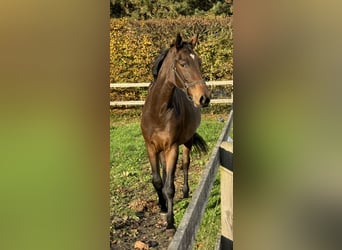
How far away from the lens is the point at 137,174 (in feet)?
5.04

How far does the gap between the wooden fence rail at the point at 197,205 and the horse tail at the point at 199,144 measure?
39mm

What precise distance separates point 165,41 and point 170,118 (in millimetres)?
291

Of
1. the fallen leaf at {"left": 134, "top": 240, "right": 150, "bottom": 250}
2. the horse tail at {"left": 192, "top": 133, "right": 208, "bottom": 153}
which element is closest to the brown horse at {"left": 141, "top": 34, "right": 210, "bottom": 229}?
the horse tail at {"left": 192, "top": 133, "right": 208, "bottom": 153}

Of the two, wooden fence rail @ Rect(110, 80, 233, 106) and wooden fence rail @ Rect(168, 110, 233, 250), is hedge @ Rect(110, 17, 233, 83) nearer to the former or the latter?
wooden fence rail @ Rect(110, 80, 233, 106)

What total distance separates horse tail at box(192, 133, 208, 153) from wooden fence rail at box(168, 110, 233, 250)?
0.13 ft

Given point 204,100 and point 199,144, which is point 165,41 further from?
point 199,144

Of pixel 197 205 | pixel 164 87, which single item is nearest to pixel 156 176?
pixel 197 205

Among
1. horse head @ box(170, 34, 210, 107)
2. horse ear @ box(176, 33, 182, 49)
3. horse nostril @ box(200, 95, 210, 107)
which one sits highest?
horse ear @ box(176, 33, 182, 49)

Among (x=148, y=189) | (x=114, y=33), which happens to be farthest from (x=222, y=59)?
(x=148, y=189)

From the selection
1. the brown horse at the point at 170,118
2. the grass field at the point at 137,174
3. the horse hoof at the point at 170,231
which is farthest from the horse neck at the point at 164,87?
the horse hoof at the point at 170,231

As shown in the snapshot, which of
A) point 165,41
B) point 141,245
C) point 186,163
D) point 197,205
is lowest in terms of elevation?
point 141,245

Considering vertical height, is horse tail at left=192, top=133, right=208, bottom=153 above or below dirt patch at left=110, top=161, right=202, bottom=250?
above

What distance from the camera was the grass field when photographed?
1507 mm
